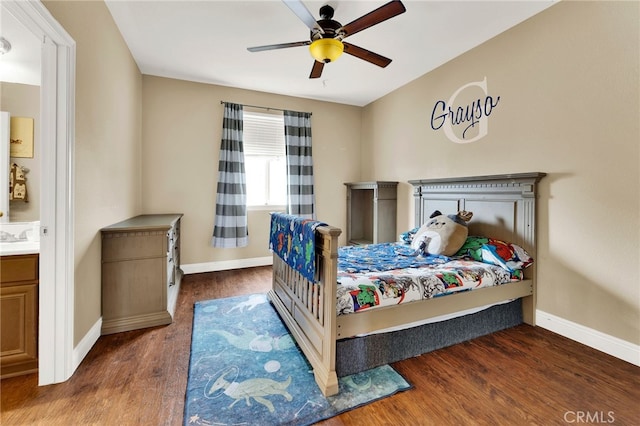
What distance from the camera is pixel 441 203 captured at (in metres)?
3.16

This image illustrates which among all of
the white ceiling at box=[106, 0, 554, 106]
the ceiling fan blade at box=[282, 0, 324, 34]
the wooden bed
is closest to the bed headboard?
the wooden bed

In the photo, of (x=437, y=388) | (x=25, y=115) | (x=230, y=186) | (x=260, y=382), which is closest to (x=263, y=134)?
(x=230, y=186)

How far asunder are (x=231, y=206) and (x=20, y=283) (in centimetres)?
236

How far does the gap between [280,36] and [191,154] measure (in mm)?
1986

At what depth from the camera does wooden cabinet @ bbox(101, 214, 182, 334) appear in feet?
7.22

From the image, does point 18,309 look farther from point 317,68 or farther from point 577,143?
point 577,143

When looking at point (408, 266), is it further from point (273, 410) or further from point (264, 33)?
point (264, 33)

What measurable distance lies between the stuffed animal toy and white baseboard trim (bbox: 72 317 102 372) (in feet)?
9.02

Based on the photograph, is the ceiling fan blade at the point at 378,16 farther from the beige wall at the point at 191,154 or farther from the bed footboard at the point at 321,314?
the beige wall at the point at 191,154

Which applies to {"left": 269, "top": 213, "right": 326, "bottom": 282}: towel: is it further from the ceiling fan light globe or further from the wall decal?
the wall decal

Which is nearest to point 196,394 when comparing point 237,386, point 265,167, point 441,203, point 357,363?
point 237,386

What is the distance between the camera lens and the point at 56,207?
5.21 feet

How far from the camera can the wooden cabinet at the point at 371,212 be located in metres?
3.89

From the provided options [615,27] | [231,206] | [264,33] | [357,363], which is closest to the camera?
[357,363]
